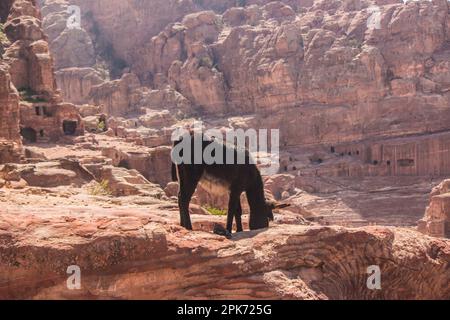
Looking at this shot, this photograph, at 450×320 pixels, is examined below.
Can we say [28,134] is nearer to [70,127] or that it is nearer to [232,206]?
[70,127]

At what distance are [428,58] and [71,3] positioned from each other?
6224cm

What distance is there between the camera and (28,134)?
49.9 m

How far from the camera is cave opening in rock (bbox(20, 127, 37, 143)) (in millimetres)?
49719

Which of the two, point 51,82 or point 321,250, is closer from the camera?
point 321,250

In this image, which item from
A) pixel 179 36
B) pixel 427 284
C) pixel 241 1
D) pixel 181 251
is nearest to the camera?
pixel 181 251

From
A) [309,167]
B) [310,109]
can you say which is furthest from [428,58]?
[309,167]

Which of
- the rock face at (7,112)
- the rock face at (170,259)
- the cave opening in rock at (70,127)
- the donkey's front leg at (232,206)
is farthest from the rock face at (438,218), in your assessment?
the rock face at (170,259)

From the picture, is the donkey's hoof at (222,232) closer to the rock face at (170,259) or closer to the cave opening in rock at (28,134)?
the rock face at (170,259)

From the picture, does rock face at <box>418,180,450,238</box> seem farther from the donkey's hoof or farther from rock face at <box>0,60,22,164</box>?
the donkey's hoof

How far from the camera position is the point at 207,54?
98312 mm

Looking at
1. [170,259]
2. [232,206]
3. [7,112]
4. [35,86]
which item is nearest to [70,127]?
[35,86]

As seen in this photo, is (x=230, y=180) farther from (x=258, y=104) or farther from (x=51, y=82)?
(x=258, y=104)

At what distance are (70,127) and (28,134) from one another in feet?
14.5

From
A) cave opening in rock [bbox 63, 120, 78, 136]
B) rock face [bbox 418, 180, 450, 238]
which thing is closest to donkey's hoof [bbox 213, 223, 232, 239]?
rock face [bbox 418, 180, 450, 238]
